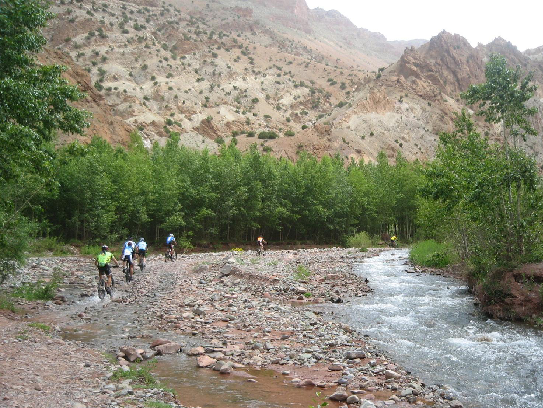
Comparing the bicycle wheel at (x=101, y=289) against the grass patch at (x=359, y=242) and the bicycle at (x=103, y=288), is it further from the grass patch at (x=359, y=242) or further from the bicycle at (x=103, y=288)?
the grass patch at (x=359, y=242)

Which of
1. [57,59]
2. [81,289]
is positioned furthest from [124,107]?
[81,289]

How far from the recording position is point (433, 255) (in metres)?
28.6

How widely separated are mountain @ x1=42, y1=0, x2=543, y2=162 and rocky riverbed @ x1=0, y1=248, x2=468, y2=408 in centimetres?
5414

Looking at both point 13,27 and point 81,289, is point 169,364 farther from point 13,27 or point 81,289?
point 81,289

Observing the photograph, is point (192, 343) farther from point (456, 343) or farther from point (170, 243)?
point (170, 243)

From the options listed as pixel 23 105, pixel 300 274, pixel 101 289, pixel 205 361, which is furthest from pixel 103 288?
pixel 300 274

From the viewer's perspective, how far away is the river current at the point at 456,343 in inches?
368

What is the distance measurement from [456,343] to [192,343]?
24.9 ft

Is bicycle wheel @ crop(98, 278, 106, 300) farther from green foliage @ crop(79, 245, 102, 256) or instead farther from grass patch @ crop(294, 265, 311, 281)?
green foliage @ crop(79, 245, 102, 256)

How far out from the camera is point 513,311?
1477 centimetres

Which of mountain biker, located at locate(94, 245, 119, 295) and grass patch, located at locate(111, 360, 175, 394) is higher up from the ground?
mountain biker, located at locate(94, 245, 119, 295)

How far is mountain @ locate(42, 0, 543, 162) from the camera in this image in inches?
3888

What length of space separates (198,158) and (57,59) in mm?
30114

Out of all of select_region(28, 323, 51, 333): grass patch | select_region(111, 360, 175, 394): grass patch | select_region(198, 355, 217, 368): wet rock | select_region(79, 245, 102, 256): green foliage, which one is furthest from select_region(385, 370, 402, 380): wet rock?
select_region(79, 245, 102, 256): green foliage
